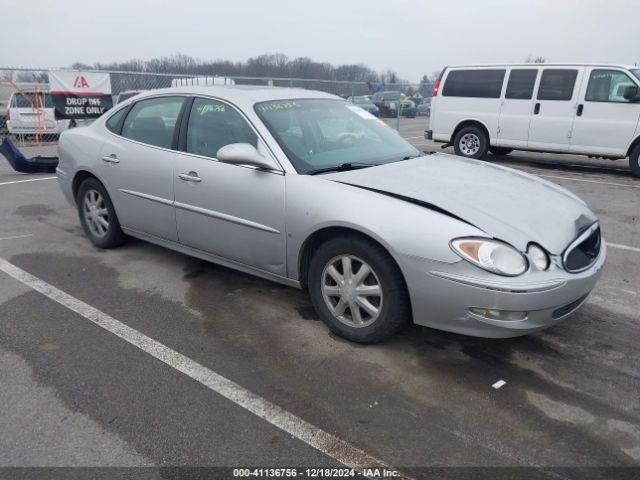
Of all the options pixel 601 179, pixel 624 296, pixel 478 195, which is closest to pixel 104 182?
pixel 478 195

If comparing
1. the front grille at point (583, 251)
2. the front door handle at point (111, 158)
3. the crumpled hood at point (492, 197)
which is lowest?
the front grille at point (583, 251)

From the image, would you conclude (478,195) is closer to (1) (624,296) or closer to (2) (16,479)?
(1) (624,296)

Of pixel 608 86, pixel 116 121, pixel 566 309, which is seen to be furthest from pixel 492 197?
pixel 608 86

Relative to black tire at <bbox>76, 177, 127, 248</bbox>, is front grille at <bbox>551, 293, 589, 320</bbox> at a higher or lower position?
higher

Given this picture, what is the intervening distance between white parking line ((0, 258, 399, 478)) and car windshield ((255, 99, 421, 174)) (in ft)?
4.72

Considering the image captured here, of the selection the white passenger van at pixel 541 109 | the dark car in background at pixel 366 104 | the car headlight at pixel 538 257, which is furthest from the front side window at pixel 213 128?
the dark car in background at pixel 366 104

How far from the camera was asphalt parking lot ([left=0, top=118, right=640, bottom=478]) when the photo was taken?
7.91 ft

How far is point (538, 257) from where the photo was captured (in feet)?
9.52

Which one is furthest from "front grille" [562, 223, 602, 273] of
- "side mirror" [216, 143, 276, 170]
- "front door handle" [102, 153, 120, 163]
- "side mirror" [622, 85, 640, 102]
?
"side mirror" [622, 85, 640, 102]

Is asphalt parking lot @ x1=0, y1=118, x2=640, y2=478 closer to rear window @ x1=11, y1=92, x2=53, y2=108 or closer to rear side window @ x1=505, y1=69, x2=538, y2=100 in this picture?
rear side window @ x1=505, y1=69, x2=538, y2=100

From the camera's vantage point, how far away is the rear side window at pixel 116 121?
488 cm

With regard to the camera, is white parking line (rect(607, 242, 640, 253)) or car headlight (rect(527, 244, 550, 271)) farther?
white parking line (rect(607, 242, 640, 253))

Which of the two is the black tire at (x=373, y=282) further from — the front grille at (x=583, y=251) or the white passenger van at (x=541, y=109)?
the white passenger van at (x=541, y=109)

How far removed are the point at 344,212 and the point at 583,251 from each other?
4.90ft
